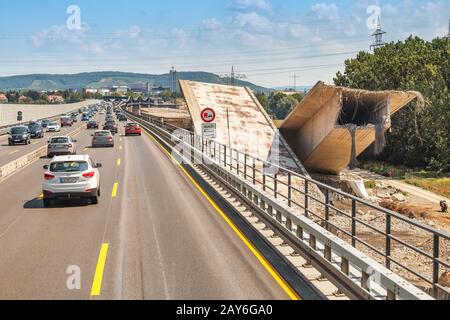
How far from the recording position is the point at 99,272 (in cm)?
1002

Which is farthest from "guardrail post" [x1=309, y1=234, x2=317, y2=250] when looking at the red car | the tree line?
the red car

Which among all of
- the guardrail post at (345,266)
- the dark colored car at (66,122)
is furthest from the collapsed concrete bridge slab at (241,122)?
the dark colored car at (66,122)

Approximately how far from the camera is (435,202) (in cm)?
4181

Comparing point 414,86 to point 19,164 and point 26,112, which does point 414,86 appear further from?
point 26,112

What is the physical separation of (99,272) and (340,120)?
2781 cm

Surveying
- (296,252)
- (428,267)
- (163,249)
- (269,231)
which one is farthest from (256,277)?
(428,267)

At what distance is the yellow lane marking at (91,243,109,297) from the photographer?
8891mm

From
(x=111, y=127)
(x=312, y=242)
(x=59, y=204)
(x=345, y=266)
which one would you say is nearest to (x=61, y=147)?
(x=59, y=204)

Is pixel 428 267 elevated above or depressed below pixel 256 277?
below

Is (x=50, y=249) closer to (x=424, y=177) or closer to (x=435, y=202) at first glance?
(x=435, y=202)

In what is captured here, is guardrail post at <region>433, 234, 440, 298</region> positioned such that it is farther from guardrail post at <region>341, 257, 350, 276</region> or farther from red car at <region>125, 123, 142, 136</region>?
red car at <region>125, 123, 142, 136</region>

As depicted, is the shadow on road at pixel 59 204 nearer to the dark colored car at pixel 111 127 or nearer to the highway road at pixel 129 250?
the highway road at pixel 129 250

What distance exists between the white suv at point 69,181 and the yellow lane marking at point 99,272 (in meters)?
5.66
